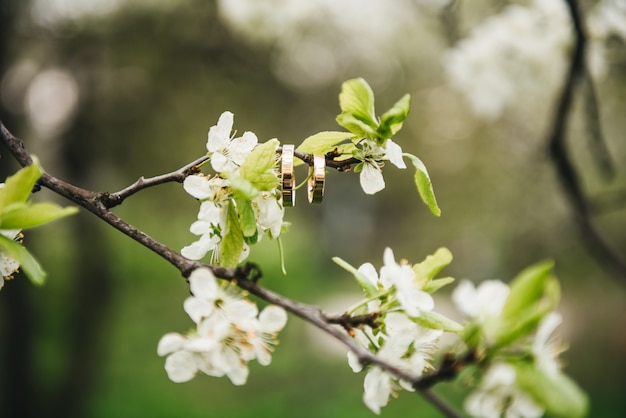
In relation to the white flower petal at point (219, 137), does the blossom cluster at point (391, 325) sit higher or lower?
lower

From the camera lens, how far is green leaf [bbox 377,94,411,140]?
80 cm

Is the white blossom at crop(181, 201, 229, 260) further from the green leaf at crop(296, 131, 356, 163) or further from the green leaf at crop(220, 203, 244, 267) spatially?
the green leaf at crop(296, 131, 356, 163)

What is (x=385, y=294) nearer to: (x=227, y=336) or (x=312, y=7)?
(x=227, y=336)

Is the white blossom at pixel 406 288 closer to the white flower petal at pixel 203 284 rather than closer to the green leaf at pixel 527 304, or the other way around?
the green leaf at pixel 527 304

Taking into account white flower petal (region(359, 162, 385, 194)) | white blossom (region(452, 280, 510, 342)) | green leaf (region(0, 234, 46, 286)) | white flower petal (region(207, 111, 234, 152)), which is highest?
white flower petal (region(207, 111, 234, 152))

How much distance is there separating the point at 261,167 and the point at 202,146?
12.2 feet

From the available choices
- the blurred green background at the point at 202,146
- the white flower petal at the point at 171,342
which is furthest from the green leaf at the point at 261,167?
the blurred green background at the point at 202,146

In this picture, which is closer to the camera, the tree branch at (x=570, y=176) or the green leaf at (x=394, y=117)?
the green leaf at (x=394, y=117)

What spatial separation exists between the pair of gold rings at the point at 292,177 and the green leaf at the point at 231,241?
0.29 ft

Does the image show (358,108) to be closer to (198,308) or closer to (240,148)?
(240,148)

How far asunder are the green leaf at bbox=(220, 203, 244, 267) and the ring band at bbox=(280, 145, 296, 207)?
89 mm

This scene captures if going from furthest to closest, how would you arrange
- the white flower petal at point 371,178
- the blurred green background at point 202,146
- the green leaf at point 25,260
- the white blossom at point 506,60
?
the blurred green background at point 202,146 → the white blossom at point 506,60 → the white flower petal at point 371,178 → the green leaf at point 25,260

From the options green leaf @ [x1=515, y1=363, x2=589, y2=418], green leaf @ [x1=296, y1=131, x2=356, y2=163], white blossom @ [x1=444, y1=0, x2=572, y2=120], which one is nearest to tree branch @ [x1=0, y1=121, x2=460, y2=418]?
green leaf @ [x1=296, y1=131, x2=356, y2=163]

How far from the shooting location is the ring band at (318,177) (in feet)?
3.00
